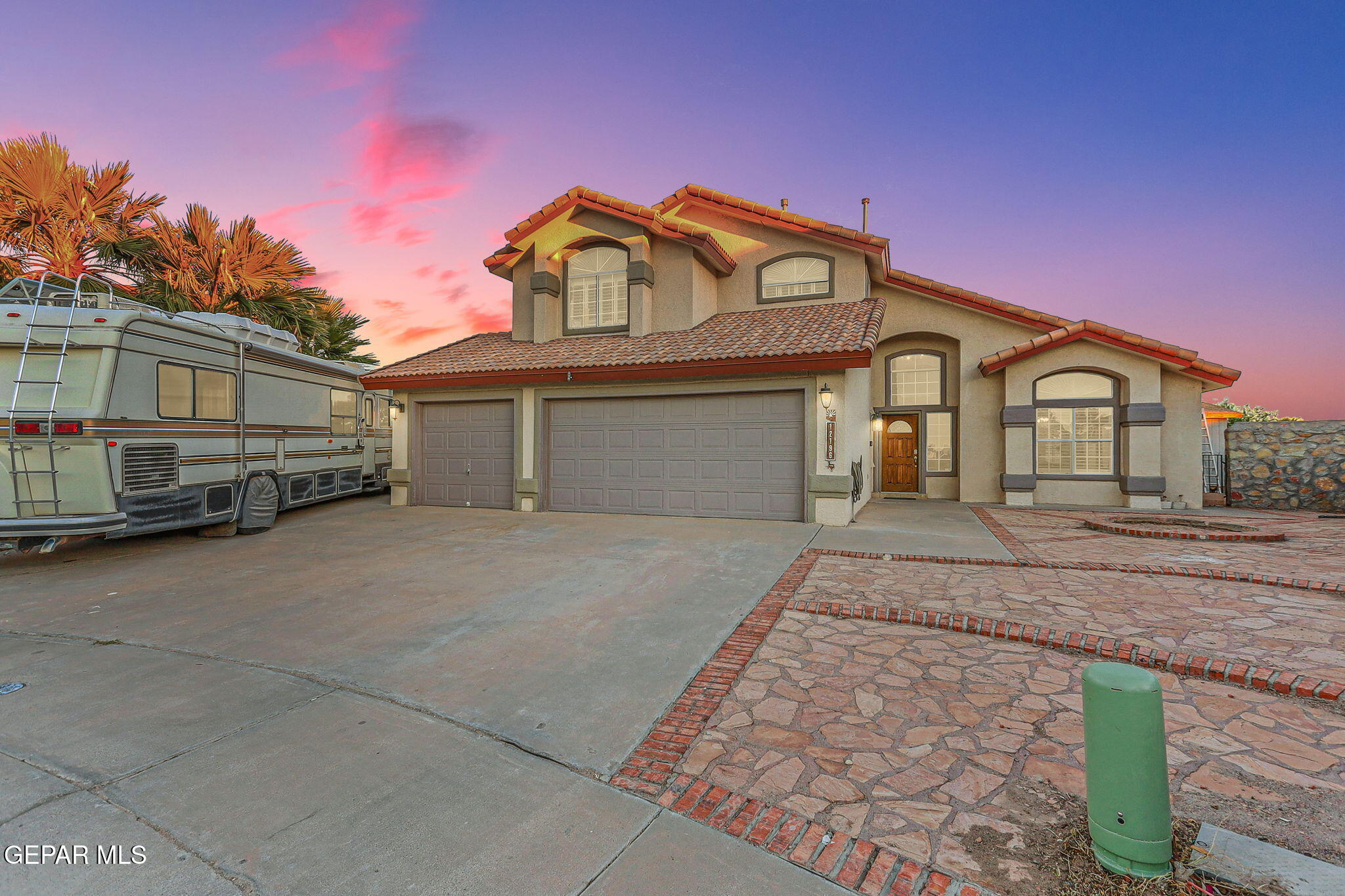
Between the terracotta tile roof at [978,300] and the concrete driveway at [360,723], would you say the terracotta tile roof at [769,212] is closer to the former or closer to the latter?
the terracotta tile roof at [978,300]

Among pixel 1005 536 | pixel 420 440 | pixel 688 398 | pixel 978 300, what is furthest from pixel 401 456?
pixel 978 300

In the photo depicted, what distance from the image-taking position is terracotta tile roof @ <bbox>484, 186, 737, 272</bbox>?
39.9 feet

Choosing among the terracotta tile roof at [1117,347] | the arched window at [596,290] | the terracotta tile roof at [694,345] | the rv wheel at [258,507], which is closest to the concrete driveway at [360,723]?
the rv wheel at [258,507]

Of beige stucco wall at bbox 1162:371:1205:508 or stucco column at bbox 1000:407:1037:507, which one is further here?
stucco column at bbox 1000:407:1037:507

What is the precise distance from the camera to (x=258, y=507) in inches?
391

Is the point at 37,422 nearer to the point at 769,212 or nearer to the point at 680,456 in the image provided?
the point at 680,456

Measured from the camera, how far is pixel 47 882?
2.06m

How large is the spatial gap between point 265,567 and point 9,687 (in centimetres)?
355

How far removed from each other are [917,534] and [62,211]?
20.9 meters

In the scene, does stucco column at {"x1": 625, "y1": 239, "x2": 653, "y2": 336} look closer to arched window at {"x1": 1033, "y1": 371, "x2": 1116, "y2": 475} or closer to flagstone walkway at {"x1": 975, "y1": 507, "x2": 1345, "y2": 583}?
flagstone walkway at {"x1": 975, "y1": 507, "x2": 1345, "y2": 583}

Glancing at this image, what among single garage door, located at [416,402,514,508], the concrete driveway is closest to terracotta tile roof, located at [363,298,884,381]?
single garage door, located at [416,402,514,508]

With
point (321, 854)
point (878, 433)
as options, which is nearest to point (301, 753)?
point (321, 854)

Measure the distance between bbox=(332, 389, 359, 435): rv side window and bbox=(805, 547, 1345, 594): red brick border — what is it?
438 inches

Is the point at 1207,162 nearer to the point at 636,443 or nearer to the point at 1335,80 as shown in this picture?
the point at 1335,80
